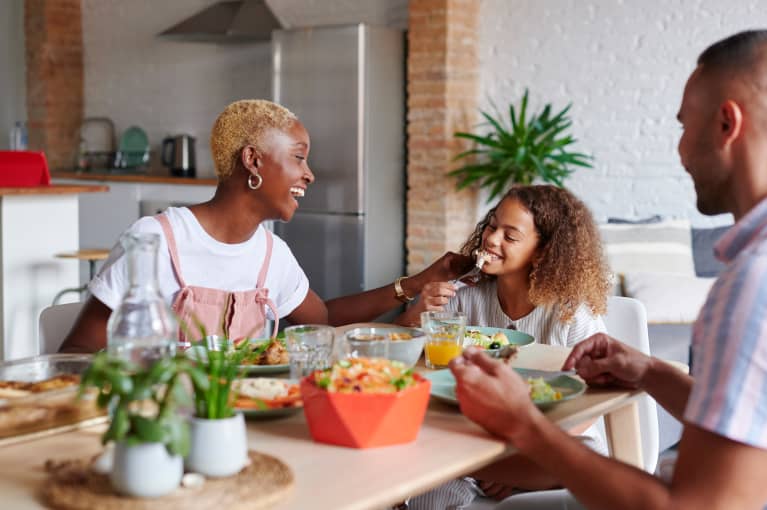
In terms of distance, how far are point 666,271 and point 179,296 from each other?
119 inches

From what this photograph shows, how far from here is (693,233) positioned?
4875 mm

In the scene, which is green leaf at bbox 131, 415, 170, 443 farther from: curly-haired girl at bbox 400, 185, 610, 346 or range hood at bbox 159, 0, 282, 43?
range hood at bbox 159, 0, 282, 43

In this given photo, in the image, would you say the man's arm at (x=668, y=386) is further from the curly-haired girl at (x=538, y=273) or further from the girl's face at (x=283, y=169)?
the girl's face at (x=283, y=169)

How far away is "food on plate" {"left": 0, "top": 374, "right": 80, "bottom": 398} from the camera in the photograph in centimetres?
149

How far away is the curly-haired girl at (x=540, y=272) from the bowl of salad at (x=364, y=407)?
952mm

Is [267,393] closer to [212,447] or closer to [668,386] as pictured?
[212,447]

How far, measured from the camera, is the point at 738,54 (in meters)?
1.35

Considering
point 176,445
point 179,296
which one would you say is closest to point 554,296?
point 179,296

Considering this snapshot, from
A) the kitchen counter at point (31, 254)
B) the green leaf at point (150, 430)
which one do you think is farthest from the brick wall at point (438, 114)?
the green leaf at point (150, 430)

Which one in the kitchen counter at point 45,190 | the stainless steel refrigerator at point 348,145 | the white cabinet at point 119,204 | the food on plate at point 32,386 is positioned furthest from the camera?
the white cabinet at point 119,204

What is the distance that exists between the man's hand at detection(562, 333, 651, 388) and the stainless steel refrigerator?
3.94 m

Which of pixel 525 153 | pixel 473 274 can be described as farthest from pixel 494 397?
pixel 525 153

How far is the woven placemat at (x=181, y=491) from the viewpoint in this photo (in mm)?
1083

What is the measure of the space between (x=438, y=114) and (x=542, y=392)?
4.19 metres
